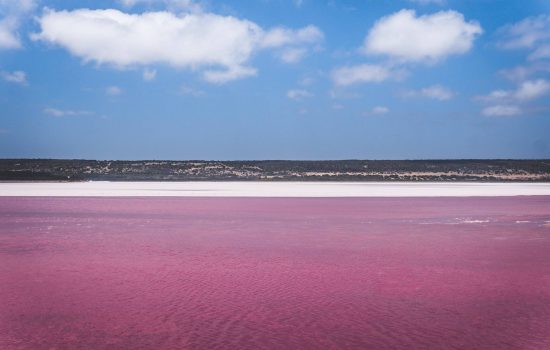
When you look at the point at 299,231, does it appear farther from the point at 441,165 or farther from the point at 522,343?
the point at 441,165

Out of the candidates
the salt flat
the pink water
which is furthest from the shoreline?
the pink water

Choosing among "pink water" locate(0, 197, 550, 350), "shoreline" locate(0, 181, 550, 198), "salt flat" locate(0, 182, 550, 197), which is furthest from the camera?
"salt flat" locate(0, 182, 550, 197)

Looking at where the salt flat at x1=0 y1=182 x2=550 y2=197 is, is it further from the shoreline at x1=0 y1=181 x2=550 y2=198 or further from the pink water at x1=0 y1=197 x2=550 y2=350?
the pink water at x1=0 y1=197 x2=550 y2=350

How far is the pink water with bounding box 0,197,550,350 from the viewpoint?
630 cm

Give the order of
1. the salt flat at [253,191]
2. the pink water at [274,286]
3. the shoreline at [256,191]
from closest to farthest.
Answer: the pink water at [274,286], the shoreline at [256,191], the salt flat at [253,191]

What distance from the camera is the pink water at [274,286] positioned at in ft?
20.7

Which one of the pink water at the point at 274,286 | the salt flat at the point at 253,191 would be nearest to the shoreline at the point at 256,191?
the salt flat at the point at 253,191

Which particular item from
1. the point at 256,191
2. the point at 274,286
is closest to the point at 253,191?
the point at 256,191

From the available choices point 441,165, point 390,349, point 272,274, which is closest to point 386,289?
point 272,274

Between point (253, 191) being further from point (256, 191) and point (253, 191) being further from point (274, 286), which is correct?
point (274, 286)

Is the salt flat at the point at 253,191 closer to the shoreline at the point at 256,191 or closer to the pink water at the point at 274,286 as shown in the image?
the shoreline at the point at 256,191

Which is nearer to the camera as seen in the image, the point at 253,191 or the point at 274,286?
the point at 274,286

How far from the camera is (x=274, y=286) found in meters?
8.70

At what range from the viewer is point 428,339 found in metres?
6.20
